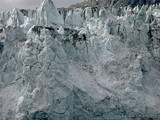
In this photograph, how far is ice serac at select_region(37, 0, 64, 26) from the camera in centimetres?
2002

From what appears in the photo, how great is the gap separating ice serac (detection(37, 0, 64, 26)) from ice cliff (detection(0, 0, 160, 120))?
4.03 metres

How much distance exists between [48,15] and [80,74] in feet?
24.9

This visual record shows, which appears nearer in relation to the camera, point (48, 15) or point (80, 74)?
point (80, 74)

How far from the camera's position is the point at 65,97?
13.5m

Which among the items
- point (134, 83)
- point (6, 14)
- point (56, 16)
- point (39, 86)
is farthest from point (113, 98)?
point (6, 14)

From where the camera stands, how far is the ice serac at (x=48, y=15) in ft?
65.7

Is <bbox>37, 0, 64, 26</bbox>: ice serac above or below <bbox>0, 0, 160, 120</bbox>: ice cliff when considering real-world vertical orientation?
above

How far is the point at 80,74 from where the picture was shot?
15.0 metres

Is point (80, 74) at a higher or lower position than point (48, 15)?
lower

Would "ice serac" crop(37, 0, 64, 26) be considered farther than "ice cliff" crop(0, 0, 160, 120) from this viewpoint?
Yes

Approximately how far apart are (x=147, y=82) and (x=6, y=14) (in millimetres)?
22083

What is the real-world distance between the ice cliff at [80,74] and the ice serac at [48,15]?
159 inches

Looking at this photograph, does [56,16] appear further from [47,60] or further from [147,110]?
[147,110]

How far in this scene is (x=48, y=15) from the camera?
20.2m
